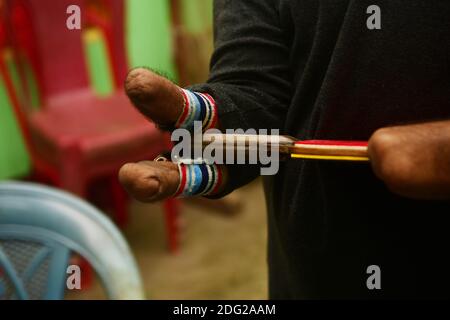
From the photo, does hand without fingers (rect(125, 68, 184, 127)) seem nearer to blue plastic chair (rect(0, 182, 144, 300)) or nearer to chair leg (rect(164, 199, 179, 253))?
blue plastic chair (rect(0, 182, 144, 300))

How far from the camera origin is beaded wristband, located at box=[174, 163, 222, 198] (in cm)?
54

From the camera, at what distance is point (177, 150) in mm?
556

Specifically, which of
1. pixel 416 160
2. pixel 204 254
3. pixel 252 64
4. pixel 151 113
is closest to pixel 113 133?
pixel 204 254

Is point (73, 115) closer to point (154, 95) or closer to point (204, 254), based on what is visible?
point (204, 254)

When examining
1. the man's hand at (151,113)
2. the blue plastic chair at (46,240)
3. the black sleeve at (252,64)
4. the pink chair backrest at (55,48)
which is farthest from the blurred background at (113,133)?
the man's hand at (151,113)

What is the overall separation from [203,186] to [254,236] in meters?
1.48

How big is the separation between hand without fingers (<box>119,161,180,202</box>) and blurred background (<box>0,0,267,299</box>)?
113 cm

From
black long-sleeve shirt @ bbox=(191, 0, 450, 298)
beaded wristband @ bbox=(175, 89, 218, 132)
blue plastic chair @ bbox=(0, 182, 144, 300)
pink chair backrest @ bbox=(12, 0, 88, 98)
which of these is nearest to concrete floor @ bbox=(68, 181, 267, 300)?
pink chair backrest @ bbox=(12, 0, 88, 98)

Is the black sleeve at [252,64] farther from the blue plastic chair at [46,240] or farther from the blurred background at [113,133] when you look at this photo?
the blurred background at [113,133]
